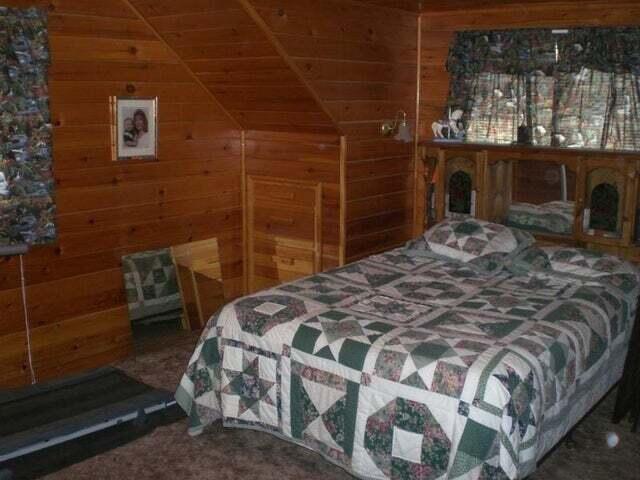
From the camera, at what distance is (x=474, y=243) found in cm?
409

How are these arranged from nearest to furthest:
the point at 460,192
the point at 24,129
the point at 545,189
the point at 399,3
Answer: the point at 24,129 → the point at 399,3 → the point at 545,189 → the point at 460,192

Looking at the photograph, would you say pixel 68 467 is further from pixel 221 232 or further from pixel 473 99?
pixel 473 99

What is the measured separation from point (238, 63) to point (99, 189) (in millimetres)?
1075

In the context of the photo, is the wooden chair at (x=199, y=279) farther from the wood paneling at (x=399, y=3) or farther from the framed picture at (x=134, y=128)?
the wood paneling at (x=399, y=3)

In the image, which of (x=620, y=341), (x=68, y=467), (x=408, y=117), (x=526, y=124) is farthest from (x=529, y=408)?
(x=408, y=117)

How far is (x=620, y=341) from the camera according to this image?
354 centimetres

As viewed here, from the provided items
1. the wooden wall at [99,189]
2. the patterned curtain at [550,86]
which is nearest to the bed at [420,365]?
the patterned curtain at [550,86]

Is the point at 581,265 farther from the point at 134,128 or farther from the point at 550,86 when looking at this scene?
the point at 134,128

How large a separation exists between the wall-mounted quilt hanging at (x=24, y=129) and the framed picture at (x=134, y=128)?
0.45m

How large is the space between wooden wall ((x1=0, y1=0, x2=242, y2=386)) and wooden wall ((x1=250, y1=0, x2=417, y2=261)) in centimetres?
93

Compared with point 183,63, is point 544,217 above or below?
below

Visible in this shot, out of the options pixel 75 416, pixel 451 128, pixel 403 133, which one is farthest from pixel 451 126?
pixel 75 416

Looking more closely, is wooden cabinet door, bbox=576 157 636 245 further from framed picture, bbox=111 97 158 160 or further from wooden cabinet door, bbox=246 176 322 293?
framed picture, bbox=111 97 158 160

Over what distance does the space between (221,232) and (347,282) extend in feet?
5.02
